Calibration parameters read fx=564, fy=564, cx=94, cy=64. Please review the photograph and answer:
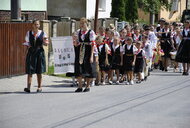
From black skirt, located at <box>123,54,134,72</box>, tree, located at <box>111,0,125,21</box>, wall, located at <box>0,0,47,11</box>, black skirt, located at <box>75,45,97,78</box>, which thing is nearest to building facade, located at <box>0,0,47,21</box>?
wall, located at <box>0,0,47,11</box>

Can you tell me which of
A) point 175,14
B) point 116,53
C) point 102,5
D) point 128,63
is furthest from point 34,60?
point 175,14

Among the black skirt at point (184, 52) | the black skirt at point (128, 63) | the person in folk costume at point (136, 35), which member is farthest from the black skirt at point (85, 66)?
the black skirt at point (184, 52)

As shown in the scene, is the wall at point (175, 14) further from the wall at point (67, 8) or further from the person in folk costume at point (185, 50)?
the person in folk costume at point (185, 50)

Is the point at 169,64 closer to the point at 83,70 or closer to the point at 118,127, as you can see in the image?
the point at 83,70

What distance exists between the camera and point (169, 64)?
23656mm

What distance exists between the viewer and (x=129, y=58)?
54.2 ft

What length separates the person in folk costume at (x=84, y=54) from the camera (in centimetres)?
1403

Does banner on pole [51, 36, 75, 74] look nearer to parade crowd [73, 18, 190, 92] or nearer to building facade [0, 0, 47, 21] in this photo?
parade crowd [73, 18, 190, 92]

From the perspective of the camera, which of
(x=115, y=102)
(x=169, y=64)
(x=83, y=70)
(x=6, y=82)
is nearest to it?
(x=115, y=102)

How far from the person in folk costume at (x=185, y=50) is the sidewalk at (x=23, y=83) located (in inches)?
185

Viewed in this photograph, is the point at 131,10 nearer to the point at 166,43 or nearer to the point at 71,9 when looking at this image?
the point at 71,9

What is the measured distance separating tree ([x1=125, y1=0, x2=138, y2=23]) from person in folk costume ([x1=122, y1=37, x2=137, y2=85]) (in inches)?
1009

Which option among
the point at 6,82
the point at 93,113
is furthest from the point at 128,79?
the point at 93,113

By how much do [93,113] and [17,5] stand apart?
38.3 ft
